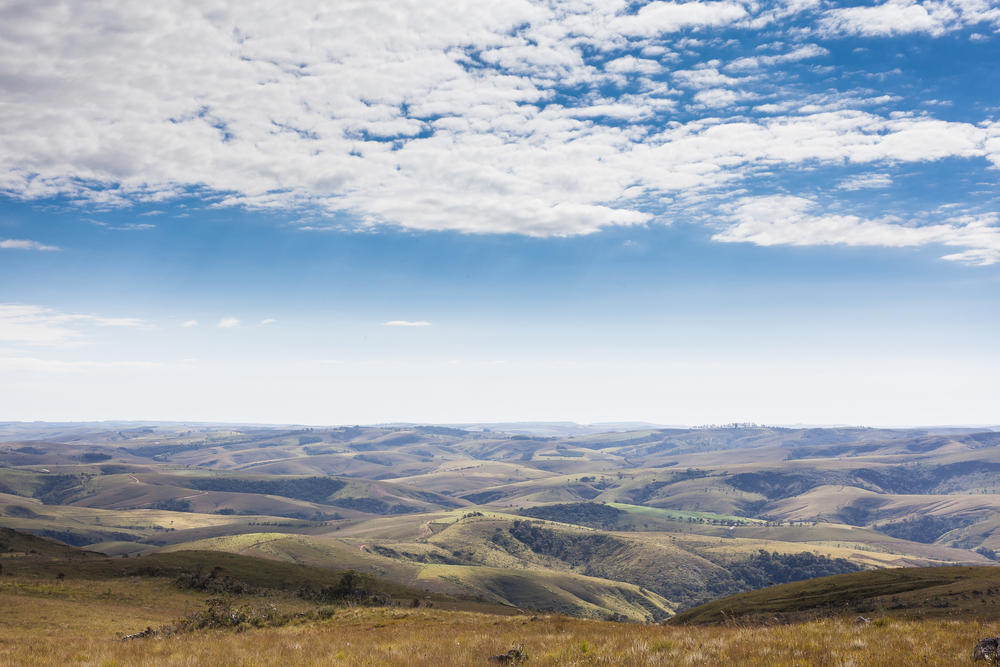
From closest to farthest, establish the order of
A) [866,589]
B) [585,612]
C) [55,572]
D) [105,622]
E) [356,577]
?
[105,622] < [866,589] < [55,572] < [356,577] < [585,612]

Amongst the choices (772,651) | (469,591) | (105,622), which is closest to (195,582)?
(105,622)

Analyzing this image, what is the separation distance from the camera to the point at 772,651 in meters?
14.2

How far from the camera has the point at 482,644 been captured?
1856 cm

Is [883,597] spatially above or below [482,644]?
below

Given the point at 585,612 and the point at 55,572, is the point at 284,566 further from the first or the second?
the point at 585,612

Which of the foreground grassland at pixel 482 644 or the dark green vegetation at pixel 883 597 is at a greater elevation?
the foreground grassland at pixel 482 644

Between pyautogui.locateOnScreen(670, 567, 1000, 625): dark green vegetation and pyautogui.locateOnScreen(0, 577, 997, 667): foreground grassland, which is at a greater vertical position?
pyautogui.locateOnScreen(0, 577, 997, 667): foreground grassland

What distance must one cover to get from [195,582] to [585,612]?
143 meters

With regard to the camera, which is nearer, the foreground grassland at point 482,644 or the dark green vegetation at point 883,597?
the foreground grassland at point 482,644

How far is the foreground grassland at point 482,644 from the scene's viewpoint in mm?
13867

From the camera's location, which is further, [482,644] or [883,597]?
[883,597]

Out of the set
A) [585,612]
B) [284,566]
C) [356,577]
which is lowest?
[585,612]

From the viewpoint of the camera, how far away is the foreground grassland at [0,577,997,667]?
45.5 ft

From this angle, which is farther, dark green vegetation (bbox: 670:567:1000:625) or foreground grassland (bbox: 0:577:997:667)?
dark green vegetation (bbox: 670:567:1000:625)
